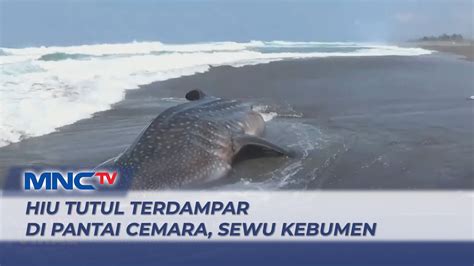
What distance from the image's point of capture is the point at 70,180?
5.64 meters

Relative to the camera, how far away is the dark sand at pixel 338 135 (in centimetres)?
595

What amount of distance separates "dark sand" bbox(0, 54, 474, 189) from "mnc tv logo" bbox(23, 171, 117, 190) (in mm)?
639

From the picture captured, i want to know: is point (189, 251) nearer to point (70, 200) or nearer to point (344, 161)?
point (70, 200)

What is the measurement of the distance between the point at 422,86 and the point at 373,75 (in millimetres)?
3480

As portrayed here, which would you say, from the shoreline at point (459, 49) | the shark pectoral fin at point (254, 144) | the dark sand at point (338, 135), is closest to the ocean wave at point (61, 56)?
the dark sand at point (338, 135)

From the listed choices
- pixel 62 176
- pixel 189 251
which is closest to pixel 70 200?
pixel 62 176

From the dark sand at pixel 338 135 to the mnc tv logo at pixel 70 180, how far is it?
2.10ft

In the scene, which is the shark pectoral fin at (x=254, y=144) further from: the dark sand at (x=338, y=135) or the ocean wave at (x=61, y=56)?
the ocean wave at (x=61, y=56)

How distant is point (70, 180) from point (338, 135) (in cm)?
400

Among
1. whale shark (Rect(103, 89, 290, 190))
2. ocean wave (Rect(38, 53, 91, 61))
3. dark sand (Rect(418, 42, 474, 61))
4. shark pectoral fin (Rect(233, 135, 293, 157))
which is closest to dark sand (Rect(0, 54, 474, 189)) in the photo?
shark pectoral fin (Rect(233, 135, 293, 157))

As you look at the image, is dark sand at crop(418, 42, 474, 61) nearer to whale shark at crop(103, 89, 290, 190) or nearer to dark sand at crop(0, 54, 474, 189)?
dark sand at crop(0, 54, 474, 189)

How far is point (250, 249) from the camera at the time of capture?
4.39 metres

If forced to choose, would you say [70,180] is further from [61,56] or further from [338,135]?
[61,56]

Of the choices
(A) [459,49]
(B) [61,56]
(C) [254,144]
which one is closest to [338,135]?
(C) [254,144]
